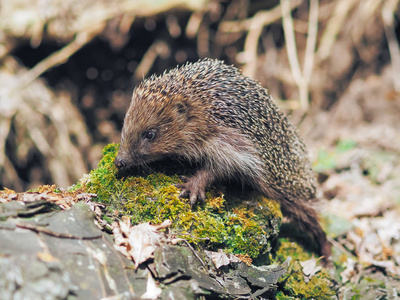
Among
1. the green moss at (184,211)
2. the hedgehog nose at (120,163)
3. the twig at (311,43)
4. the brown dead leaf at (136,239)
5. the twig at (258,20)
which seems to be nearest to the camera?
the brown dead leaf at (136,239)

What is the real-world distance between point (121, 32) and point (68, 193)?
707cm

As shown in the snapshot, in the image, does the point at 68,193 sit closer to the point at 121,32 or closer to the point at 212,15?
the point at 121,32

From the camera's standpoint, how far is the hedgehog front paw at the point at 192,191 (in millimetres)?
3863

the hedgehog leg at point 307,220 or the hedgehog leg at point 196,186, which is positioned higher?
the hedgehog leg at point 196,186

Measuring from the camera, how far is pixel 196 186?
13.0ft

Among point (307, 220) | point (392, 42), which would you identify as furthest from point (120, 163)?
point (392, 42)

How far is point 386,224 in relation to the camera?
6094 millimetres

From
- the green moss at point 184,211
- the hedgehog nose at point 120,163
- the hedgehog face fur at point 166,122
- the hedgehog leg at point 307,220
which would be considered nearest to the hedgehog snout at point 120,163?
the hedgehog nose at point 120,163

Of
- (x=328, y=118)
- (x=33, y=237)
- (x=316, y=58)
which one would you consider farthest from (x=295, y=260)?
(x=316, y=58)

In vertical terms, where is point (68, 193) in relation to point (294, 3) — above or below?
below

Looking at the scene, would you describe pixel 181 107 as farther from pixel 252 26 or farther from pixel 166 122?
pixel 252 26

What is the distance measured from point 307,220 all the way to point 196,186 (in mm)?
2054

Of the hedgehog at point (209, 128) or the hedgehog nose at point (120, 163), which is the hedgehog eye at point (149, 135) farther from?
the hedgehog nose at point (120, 163)

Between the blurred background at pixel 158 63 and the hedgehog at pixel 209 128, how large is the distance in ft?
15.0
